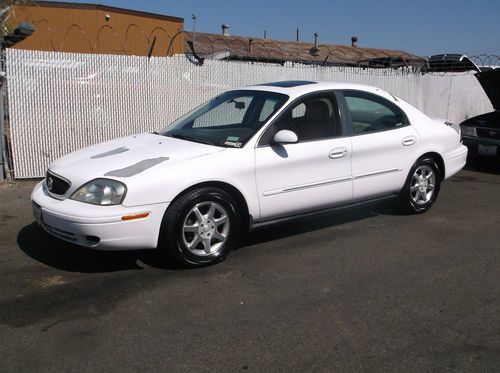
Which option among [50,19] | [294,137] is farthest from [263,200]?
[50,19]

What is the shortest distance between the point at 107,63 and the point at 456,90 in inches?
384

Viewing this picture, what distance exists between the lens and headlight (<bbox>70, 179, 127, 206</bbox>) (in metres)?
4.15

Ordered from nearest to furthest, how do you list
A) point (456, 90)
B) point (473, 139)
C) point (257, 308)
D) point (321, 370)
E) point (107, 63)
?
point (321, 370), point (257, 308), point (107, 63), point (473, 139), point (456, 90)

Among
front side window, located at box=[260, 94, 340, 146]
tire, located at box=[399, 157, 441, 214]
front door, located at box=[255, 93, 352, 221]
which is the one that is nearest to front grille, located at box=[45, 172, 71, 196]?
front door, located at box=[255, 93, 352, 221]

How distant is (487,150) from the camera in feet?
31.6

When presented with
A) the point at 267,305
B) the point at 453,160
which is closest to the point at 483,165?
the point at 453,160

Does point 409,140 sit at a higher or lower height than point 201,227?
higher

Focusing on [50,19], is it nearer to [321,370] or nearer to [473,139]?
[473,139]

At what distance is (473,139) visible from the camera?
9859 millimetres

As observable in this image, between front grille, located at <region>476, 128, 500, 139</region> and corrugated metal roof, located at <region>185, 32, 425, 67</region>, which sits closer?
front grille, located at <region>476, 128, 500, 139</region>

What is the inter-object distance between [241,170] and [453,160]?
3186mm

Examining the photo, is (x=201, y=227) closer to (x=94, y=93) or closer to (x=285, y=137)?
(x=285, y=137)

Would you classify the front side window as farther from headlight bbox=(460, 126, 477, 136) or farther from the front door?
headlight bbox=(460, 126, 477, 136)

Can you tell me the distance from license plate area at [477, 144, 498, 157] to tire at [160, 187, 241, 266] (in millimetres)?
6573
